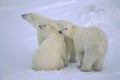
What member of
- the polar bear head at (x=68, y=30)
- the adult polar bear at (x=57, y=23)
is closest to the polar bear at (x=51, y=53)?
the polar bear head at (x=68, y=30)

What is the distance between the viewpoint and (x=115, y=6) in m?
13.8

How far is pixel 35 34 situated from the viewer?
11984mm

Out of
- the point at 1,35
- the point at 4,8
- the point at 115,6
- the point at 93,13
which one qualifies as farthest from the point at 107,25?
the point at 4,8

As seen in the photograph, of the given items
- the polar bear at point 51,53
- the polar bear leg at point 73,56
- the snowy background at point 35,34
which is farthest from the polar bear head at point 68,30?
the snowy background at point 35,34

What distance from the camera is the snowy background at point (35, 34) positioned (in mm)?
7621

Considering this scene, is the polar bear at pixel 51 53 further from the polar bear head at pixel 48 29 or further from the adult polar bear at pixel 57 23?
the adult polar bear at pixel 57 23

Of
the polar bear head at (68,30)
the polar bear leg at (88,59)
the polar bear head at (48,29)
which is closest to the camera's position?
the polar bear leg at (88,59)

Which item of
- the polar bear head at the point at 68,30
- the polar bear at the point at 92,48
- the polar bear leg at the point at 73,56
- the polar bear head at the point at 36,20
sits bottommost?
the polar bear leg at the point at 73,56

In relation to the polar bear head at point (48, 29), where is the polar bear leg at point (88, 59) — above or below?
below

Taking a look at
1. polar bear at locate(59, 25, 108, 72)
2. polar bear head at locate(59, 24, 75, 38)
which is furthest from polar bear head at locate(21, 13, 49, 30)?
polar bear at locate(59, 25, 108, 72)

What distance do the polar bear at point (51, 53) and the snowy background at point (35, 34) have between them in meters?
0.20

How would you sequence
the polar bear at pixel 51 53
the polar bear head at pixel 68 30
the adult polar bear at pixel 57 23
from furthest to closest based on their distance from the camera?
the adult polar bear at pixel 57 23 < the polar bear head at pixel 68 30 < the polar bear at pixel 51 53

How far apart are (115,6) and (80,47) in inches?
241

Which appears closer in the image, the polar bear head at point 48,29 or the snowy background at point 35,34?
the snowy background at point 35,34
